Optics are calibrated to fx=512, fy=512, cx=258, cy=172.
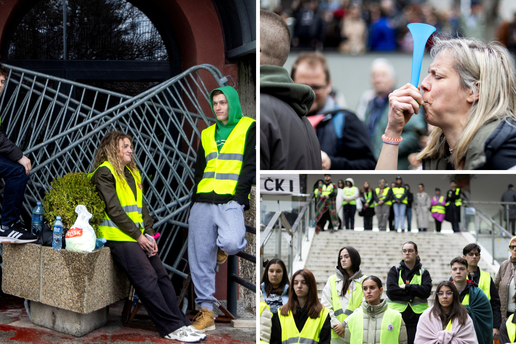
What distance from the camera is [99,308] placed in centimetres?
328

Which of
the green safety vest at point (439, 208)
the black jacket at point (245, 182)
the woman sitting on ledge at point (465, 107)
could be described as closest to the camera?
the woman sitting on ledge at point (465, 107)

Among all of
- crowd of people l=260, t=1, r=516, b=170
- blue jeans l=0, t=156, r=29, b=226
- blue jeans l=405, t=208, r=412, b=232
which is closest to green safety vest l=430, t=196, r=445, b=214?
blue jeans l=405, t=208, r=412, b=232

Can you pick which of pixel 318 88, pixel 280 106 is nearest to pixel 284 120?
pixel 280 106

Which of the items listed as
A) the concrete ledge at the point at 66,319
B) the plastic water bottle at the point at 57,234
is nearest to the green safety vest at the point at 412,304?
the concrete ledge at the point at 66,319

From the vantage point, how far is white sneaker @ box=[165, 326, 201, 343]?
3338mm

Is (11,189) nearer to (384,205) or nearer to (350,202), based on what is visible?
(350,202)

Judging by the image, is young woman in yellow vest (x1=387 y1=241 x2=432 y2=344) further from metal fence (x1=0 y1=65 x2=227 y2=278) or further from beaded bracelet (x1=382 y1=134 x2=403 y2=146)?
metal fence (x1=0 y1=65 x2=227 y2=278)

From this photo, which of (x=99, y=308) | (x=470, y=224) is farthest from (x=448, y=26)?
(x=99, y=308)

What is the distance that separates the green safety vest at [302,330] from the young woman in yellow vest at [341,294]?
58 mm

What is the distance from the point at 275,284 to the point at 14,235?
1.82 m

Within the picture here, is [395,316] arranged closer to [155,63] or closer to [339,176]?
[339,176]

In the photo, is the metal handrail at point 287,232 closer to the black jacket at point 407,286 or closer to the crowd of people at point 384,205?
the crowd of people at point 384,205

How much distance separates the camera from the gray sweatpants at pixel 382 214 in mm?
2721

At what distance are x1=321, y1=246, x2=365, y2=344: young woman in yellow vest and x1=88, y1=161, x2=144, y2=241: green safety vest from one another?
55.1 inches
